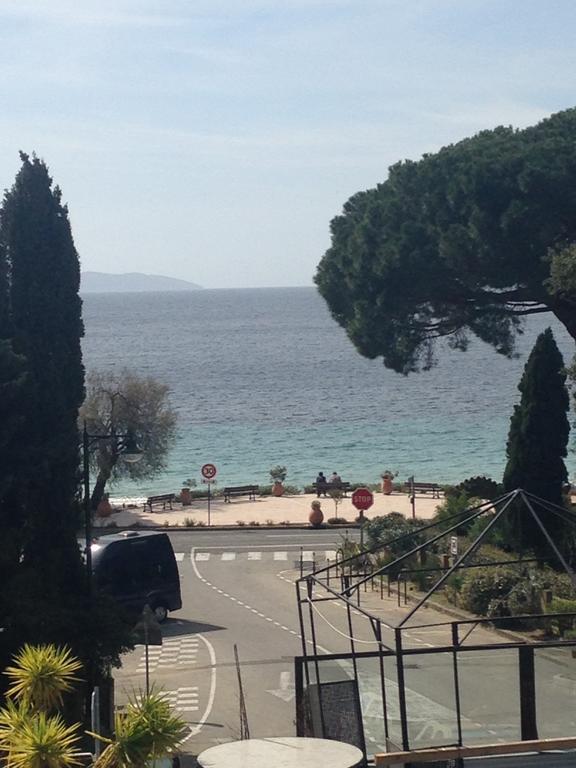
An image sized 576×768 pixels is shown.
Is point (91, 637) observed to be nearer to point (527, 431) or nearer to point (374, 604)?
point (374, 604)

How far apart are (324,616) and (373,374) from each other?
410 ft

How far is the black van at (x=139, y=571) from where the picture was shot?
27812 mm

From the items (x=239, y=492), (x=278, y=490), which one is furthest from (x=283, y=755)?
(x=239, y=492)

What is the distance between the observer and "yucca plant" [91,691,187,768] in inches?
343

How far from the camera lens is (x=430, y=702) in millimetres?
17594

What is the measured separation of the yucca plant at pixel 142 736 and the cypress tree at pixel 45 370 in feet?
32.4

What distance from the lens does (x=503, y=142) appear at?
39.8 metres

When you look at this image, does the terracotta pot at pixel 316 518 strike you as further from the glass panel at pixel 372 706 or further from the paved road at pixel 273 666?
the glass panel at pixel 372 706

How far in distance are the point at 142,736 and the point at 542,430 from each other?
2549 cm

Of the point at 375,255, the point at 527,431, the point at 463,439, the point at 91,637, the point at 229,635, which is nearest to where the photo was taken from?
the point at 91,637

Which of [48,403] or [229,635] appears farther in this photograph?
[229,635]

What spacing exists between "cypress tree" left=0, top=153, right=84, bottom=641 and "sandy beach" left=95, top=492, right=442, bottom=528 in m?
23.5

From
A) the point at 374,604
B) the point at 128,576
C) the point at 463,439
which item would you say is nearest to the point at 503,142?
the point at 374,604

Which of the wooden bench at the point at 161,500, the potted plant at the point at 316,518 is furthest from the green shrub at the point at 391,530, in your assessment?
the wooden bench at the point at 161,500
